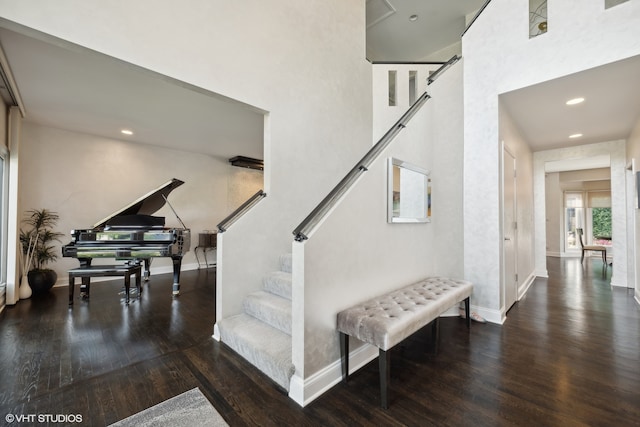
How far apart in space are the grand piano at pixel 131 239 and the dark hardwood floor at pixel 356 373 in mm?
800

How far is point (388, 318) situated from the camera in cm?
188

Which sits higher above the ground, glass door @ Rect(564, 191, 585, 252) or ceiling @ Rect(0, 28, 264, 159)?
ceiling @ Rect(0, 28, 264, 159)

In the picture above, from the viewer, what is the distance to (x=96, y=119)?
430 centimetres

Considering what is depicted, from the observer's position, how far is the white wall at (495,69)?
8.64ft

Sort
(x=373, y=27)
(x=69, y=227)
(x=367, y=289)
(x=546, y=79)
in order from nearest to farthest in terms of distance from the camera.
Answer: (x=367, y=289), (x=546, y=79), (x=69, y=227), (x=373, y=27)

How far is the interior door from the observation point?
3377 millimetres

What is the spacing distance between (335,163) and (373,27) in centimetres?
414

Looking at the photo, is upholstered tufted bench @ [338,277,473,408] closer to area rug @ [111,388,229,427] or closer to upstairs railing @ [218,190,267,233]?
area rug @ [111,388,229,427]

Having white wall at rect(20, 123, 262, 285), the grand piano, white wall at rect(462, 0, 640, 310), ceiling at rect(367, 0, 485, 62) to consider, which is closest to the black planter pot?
white wall at rect(20, 123, 262, 285)

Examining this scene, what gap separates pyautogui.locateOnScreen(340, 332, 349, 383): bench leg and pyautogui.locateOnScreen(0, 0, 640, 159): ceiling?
2652mm

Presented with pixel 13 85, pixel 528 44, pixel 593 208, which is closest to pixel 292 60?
pixel 528 44

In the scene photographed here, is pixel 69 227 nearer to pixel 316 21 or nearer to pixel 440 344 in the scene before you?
pixel 316 21

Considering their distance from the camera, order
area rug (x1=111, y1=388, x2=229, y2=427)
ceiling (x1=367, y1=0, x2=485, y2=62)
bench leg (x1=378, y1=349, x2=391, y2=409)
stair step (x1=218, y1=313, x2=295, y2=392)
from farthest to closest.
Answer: ceiling (x1=367, y1=0, x2=485, y2=62), stair step (x1=218, y1=313, x2=295, y2=392), bench leg (x1=378, y1=349, x2=391, y2=409), area rug (x1=111, y1=388, x2=229, y2=427)

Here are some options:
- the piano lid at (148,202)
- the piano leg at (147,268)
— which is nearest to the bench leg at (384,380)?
the piano lid at (148,202)
